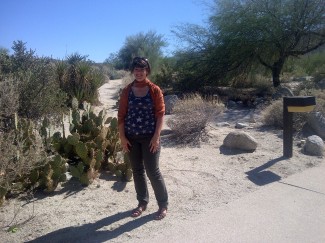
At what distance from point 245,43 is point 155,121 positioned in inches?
499

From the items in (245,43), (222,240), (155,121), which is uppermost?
(245,43)

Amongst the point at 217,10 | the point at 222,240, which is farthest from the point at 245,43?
the point at 222,240

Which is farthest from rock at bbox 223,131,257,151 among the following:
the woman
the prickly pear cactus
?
the woman

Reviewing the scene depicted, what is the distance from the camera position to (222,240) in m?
Answer: 3.83

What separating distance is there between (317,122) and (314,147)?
1.55 m

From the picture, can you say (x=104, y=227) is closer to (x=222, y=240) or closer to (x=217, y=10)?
(x=222, y=240)

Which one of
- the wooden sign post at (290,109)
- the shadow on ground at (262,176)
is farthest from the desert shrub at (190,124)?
the shadow on ground at (262,176)

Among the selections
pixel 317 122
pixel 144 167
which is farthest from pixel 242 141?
pixel 144 167

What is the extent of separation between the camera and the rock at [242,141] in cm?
717

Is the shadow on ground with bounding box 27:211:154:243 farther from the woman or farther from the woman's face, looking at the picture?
the woman's face

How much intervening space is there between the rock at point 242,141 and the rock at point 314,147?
988 millimetres

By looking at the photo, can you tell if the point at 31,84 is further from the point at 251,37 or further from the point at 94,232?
the point at 251,37

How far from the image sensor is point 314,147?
7.07 metres

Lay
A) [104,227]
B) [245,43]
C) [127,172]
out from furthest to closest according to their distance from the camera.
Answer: [245,43] → [127,172] → [104,227]
